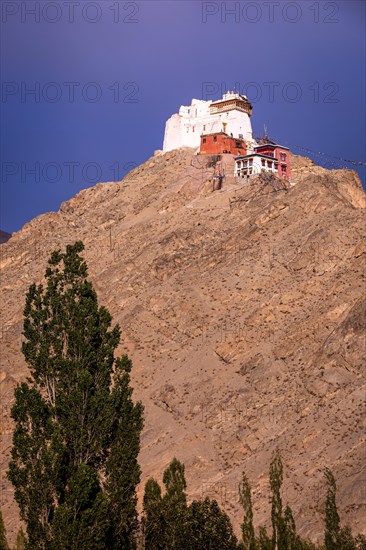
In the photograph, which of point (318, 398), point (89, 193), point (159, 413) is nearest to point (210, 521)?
point (318, 398)

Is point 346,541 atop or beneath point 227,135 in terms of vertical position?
beneath

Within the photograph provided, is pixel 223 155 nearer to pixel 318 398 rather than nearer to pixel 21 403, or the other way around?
pixel 318 398

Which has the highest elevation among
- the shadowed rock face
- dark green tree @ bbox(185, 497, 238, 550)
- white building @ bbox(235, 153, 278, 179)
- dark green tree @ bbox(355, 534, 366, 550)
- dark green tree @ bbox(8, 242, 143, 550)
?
white building @ bbox(235, 153, 278, 179)

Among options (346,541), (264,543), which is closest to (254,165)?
(264,543)

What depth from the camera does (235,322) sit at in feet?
216

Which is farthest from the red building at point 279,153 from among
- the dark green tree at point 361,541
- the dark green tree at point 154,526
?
the dark green tree at point 154,526

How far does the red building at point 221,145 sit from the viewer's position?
89312mm

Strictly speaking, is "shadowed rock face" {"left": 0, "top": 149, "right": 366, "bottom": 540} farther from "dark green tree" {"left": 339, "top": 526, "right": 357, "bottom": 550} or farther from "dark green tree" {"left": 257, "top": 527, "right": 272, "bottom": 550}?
"dark green tree" {"left": 339, "top": 526, "right": 357, "bottom": 550}

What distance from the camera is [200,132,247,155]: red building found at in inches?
3516

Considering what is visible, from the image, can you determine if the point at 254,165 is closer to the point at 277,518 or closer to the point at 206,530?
the point at 277,518

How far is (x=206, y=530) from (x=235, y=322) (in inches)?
1163

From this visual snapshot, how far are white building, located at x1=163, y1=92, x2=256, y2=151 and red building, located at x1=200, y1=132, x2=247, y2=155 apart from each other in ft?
4.31

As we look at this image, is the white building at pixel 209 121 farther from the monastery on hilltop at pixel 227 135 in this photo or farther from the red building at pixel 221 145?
the red building at pixel 221 145

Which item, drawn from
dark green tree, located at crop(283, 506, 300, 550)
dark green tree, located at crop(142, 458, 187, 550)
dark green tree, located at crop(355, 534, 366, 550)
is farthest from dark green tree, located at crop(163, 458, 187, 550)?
dark green tree, located at crop(355, 534, 366, 550)
